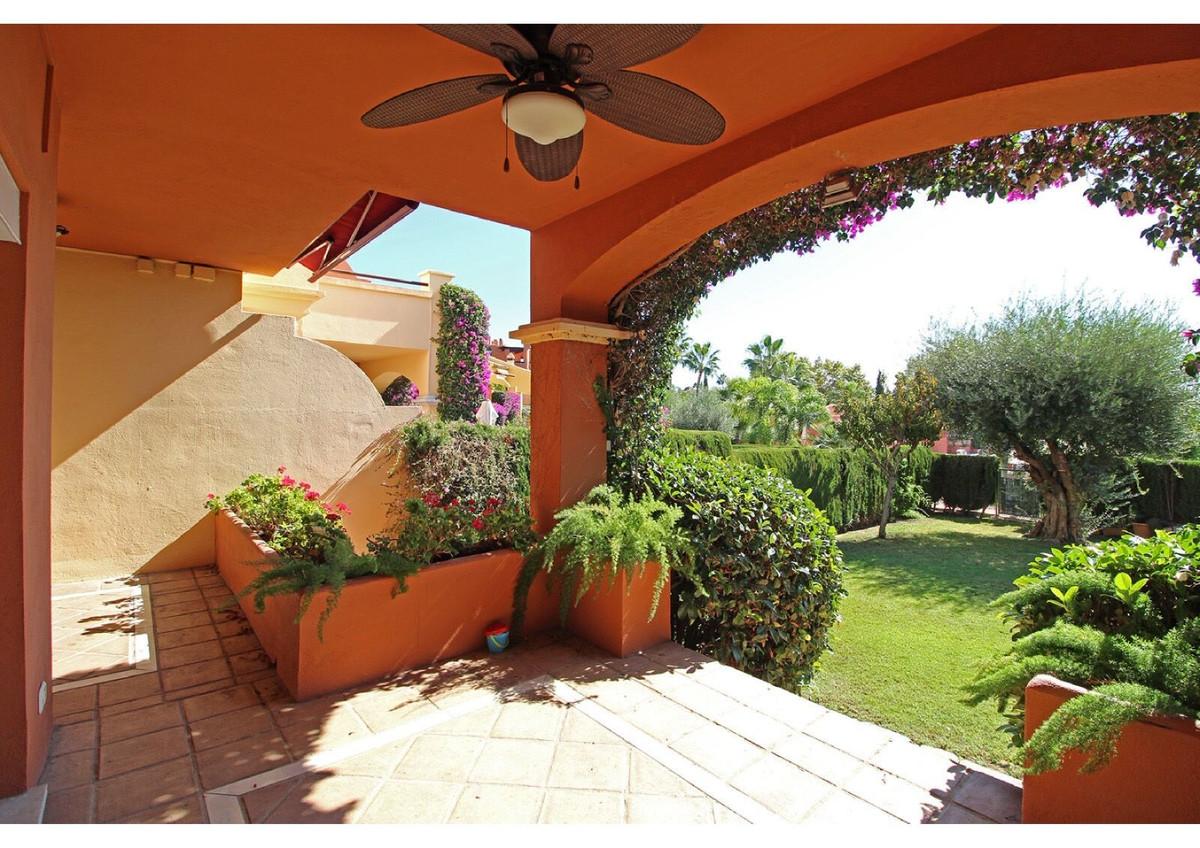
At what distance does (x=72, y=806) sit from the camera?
2.32 metres

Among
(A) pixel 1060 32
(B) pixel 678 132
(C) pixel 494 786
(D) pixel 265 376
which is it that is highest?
(A) pixel 1060 32

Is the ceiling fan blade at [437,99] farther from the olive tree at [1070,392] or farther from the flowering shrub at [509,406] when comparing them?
the flowering shrub at [509,406]

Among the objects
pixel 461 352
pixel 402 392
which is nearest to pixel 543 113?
pixel 461 352

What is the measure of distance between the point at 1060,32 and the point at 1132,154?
4.08 ft

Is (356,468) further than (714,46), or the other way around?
(356,468)

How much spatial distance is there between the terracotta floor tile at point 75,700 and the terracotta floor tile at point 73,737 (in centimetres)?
20

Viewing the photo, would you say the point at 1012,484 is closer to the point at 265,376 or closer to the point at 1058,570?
the point at 1058,570

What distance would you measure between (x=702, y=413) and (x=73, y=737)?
22.0m

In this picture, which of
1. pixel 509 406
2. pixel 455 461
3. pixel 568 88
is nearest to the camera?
pixel 568 88

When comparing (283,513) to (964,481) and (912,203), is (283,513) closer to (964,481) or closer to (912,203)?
(912,203)

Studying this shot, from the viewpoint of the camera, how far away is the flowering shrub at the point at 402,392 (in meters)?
13.8

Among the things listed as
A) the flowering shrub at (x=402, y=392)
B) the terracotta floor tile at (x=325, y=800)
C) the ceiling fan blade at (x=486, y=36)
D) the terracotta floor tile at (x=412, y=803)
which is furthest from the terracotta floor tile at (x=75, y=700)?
A: the flowering shrub at (x=402, y=392)

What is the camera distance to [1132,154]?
9.48 ft

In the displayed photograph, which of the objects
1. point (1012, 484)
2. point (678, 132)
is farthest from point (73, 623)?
point (1012, 484)
